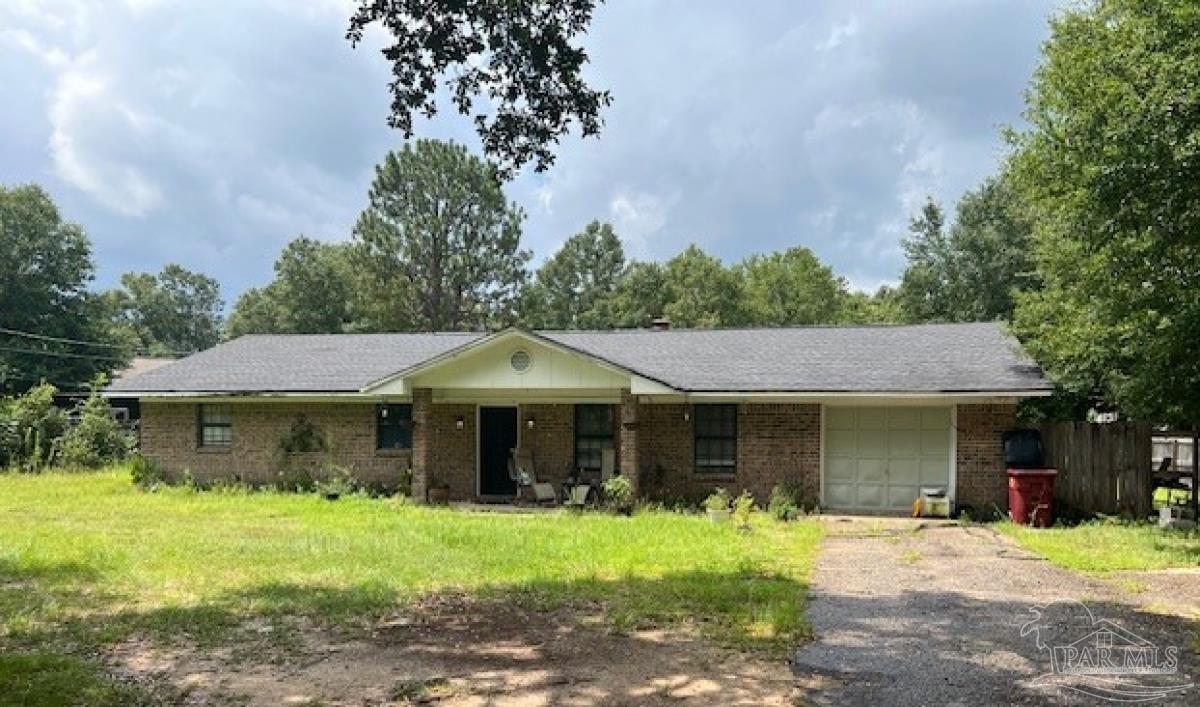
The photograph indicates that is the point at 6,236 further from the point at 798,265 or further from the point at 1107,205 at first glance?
the point at 1107,205

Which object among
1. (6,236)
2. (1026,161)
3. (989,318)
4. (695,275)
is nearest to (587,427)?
(1026,161)

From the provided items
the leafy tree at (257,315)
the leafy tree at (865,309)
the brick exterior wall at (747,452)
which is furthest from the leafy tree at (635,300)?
the brick exterior wall at (747,452)

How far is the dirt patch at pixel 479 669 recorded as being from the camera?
549 centimetres

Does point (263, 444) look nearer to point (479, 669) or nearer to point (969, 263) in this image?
point (479, 669)

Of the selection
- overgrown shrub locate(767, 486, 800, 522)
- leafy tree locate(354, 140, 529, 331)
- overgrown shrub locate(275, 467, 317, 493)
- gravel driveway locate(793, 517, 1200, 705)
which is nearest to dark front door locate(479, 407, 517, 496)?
overgrown shrub locate(275, 467, 317, 493)

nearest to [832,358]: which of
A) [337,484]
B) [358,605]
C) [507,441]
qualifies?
[507,441]

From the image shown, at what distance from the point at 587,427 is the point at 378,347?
7167mm

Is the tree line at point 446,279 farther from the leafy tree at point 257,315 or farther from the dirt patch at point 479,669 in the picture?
the dirt patch at point 479,669

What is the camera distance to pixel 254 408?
1934cm

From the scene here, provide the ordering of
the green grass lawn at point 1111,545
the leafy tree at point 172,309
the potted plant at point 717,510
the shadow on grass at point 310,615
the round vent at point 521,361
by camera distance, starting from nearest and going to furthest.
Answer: the shadow on grass at point 310,615 → the green grass lawn at point 1111,545 → the potted plant at point 717,510 → the round vent at point 521,361 → the leafy tree at point 172,309

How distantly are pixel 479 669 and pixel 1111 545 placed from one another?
30.2 ft

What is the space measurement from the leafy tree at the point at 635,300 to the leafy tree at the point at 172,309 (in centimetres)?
4777

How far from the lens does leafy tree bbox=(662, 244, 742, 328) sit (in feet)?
164

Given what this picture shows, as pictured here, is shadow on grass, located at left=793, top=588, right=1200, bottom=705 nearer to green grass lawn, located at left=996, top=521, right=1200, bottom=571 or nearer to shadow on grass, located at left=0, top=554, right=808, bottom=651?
shadow on grass, located at left=0, top=554, right=808, bottom=651
